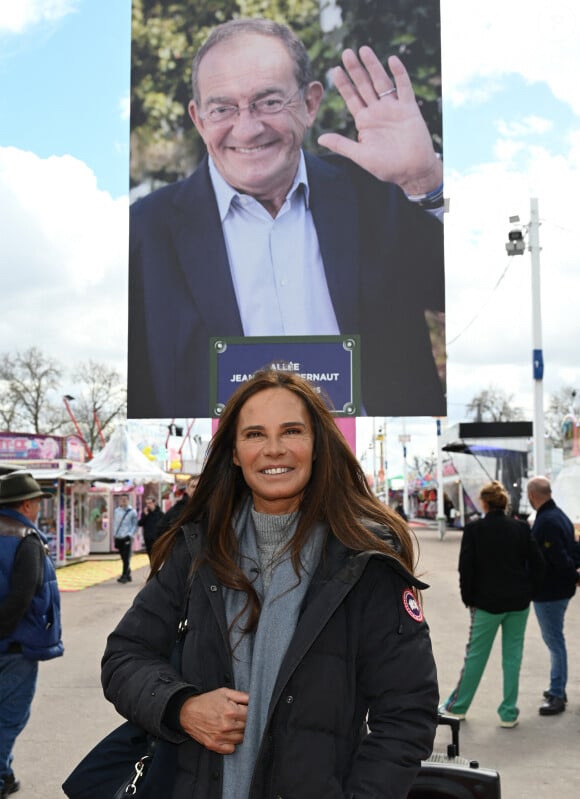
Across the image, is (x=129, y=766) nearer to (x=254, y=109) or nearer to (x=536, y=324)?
(x=254, y=109)

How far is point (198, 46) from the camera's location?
419 cm

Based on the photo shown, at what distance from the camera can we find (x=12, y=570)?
4.82 metres

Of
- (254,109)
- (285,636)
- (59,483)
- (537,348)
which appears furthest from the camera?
(59,483)

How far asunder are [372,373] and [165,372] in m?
0.94

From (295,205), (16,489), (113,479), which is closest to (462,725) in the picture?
(16,489)

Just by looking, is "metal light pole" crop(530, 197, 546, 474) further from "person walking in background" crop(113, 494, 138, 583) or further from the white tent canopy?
the white tent canopy

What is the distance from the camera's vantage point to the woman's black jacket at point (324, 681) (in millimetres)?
2043

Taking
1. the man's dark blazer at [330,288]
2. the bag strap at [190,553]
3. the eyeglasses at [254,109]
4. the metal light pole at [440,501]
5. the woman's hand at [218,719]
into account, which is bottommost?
the metal light pole at [440,501]

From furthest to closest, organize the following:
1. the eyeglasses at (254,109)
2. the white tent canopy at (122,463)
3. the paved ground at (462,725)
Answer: the white tent canopy at (122,463), the paved ground at (462,725), the eyeglasses at (254,109)

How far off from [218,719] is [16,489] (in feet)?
10.6

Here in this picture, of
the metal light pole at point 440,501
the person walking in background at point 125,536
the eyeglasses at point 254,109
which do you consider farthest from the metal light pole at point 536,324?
the metal light pole at point 440,501

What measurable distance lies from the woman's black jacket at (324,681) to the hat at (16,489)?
286cm

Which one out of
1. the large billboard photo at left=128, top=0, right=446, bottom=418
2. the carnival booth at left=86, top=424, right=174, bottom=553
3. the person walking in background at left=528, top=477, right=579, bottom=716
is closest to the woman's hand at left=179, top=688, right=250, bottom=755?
the large billboard photo at left=128, top=0, right=446, bottom=418

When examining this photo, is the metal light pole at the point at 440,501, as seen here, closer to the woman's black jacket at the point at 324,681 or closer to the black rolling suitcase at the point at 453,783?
the black rolling suitcase at the point at 453,783
